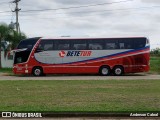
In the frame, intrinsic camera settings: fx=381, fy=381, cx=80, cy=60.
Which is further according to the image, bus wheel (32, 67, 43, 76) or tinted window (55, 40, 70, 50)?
bus wheel (32, 67, 43, 76)

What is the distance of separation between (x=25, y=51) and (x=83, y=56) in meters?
4.53

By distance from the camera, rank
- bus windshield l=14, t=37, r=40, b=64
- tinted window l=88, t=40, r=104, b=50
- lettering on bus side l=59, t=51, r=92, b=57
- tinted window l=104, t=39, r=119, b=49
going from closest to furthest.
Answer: tinted window l=104, t=39, r=119, b=49 < tinted window l=88, t=40, r=104, b=50 < lettering on bus side l=59, t=51, r=92, b=57 < bus windshield l=14, t=37, r=40, b=64

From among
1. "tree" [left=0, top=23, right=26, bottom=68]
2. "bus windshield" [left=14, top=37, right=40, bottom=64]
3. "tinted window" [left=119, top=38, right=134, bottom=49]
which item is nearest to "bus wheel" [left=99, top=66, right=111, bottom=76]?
"tinted window" [left=119, top=38, right=134, bottom=49]

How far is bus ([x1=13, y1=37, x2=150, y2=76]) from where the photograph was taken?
94.0 feet

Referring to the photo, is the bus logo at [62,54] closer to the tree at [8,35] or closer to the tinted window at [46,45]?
the tinted window at [46,45]

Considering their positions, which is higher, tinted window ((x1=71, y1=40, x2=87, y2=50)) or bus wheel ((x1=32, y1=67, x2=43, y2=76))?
tinted window ((x1=71, y1=40, x2=87, y2=50))

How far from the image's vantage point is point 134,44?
28.5 metres

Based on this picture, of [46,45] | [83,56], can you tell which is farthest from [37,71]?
[83,56]

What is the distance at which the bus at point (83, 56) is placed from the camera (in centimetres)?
2864

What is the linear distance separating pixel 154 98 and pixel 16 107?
4.59 meters

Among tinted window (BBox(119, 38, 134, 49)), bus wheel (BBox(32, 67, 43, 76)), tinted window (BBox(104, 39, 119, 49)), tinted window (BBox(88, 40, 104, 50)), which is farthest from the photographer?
bus wheel (BBox(32, 67, 43, 76))

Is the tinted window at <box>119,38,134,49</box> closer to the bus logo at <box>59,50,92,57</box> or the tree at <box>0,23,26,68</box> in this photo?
the bus logo at <box>59,50,92,57</box>

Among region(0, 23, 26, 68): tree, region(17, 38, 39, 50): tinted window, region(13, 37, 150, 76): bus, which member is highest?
region(0, 23, 26, 68): tree

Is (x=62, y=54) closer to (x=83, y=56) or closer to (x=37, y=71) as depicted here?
(x=83, y=56)
